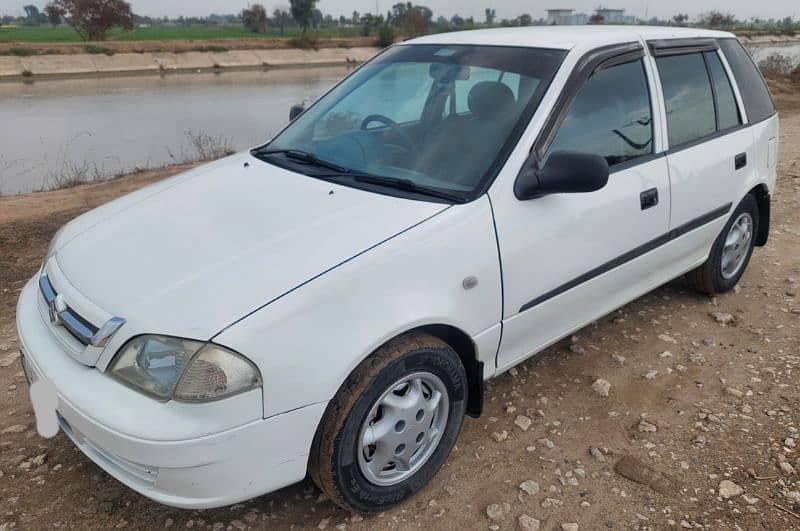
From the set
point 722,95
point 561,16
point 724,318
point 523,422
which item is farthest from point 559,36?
point 561,16

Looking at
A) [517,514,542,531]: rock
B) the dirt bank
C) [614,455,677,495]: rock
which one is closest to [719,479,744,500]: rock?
[614,455,677,495]: rock

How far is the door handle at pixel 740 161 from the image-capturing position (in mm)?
3786

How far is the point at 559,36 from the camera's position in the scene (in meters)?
3.13

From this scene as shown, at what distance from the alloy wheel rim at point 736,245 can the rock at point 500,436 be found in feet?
7.25

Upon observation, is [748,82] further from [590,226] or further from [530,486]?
[530,486]

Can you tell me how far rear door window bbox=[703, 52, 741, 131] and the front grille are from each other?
359 centimetres

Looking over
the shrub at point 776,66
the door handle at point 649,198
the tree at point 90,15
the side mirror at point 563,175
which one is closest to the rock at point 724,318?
the door handle at point 649,198

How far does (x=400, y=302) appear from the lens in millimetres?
2195

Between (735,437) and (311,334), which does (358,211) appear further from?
(735,437)

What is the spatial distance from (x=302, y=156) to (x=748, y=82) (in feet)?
9.97

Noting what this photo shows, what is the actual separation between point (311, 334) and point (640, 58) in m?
2.41

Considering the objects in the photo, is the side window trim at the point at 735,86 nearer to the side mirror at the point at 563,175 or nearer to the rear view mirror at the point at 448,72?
the rear view mirror at the point at 448,72

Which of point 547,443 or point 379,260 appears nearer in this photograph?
point 379,260

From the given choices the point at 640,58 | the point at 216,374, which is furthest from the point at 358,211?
the point at 640,58
